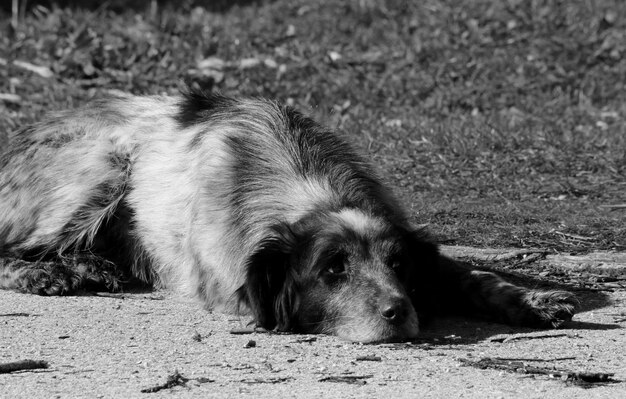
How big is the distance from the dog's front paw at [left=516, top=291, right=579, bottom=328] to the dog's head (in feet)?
1.98

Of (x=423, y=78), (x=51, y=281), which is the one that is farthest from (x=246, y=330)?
(x=423, y=78)

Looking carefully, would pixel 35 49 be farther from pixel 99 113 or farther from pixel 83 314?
pixel 83 314

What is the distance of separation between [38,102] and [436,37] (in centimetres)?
466

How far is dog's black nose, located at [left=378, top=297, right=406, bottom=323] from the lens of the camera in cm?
514

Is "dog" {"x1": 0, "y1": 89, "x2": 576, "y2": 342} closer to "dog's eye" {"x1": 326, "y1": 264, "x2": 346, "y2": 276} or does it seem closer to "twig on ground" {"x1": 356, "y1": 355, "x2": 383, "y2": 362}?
"dog's eye" {"x1": 326, "y1": 264, "x2": 346, "y2": 276}

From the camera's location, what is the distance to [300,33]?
1332 centimetres

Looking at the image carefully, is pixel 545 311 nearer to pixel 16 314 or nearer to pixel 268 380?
pixel 268 380

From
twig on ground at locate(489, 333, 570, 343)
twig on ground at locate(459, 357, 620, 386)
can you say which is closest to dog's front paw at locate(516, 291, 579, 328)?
twig on ground at locate(489, 333, 570, 343)

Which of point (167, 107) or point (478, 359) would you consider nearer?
point (478, 359)

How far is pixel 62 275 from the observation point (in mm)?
6570

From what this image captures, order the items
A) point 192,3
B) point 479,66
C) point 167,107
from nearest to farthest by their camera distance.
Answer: point 167,107 → point 479,66 → point 192,3

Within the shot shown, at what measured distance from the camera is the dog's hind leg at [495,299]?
5.68 metres

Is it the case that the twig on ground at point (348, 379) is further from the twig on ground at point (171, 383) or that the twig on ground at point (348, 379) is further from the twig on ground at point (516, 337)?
the twig on ground at point (516, 337)

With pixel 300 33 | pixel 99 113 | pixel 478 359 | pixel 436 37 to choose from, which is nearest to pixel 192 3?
pixel 300 33
